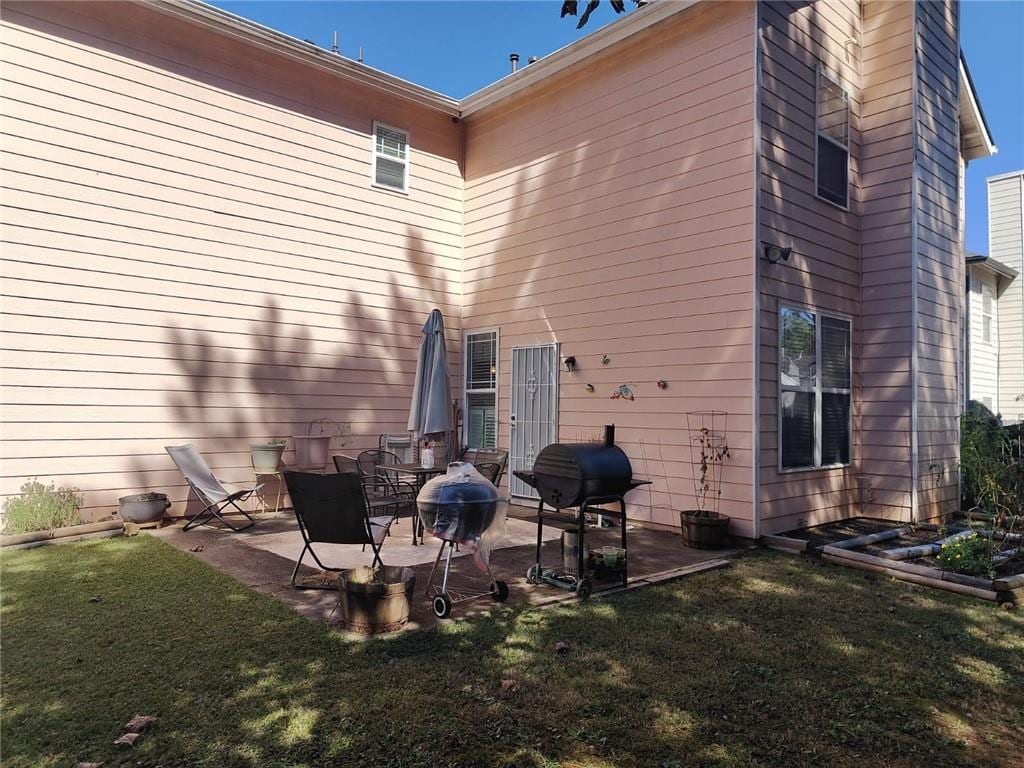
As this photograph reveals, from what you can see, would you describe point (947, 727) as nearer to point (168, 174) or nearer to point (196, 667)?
point (196, 667)

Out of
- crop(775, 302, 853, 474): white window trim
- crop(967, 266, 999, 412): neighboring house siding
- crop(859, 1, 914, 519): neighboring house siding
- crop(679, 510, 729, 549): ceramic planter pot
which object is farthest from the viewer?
crop(967, 266, 999, 412): neighboring house siding

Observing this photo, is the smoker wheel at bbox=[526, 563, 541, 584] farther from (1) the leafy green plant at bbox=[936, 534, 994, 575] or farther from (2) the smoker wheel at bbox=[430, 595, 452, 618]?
(1) the leafy green plant at bbox=[936, 534, 994, 575]

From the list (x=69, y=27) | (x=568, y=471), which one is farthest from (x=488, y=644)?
(x=69, y=27)

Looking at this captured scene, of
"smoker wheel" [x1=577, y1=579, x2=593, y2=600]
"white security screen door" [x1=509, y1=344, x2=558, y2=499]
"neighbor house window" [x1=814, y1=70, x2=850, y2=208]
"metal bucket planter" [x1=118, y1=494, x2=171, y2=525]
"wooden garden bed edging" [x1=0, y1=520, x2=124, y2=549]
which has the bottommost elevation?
"smoker wheel" [x1=577, y1=579, x2=593, y2=600]

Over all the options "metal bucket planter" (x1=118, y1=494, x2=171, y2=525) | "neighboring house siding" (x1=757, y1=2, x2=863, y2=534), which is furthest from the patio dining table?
"neighboring house siding" (x1=757, y1=2, x2=863, y2=534)

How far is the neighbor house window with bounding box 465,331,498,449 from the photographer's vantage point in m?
8.91

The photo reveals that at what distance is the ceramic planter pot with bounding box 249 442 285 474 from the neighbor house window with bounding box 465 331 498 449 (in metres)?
2.76

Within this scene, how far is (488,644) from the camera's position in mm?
3475

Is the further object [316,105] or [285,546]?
[316,105]

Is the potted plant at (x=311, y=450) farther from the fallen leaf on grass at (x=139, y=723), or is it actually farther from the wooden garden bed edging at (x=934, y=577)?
the wooden garden bed edging at (x=934, y=577)

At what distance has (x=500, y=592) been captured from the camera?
13.7ft

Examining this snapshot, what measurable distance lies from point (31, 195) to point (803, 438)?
803 centimetres

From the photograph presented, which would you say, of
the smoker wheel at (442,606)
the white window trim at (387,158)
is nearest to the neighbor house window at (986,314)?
the white window trim at (387,158)

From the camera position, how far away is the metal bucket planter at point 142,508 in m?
6.22
